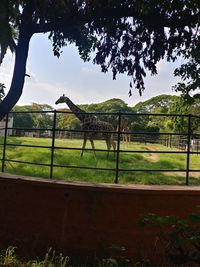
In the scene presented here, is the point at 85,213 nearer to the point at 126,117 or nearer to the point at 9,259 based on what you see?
the point at 9,259

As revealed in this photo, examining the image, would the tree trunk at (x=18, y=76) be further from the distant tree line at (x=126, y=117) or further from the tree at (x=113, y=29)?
the distant tree line at (x=126, y=117)

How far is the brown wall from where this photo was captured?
4934 millimetres

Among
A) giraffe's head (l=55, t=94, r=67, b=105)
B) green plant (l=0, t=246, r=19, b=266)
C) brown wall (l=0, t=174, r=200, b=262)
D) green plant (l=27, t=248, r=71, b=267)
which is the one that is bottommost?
green plant (l=27, t=248, r=71, b=267)

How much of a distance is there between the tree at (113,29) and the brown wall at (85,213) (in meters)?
2.66

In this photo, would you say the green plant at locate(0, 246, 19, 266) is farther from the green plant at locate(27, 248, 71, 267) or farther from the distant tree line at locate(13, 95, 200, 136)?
the distant tree line at locate(13, 95, 200, 136)

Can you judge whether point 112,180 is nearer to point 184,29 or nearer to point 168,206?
point 168,206

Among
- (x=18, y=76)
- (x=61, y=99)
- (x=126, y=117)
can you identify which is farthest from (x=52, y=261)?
(x=126, y=117)

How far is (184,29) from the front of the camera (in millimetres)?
6809

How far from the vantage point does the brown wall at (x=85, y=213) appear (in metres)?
4.93

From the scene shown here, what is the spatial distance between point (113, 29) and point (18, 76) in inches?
91.4

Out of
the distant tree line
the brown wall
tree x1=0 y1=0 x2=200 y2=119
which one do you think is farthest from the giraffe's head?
the distant tree line

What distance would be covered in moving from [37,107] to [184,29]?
69.1 metres

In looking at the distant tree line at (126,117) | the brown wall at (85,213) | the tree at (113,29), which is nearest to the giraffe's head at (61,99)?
the tree at (113,29)

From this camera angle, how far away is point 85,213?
198 inches
